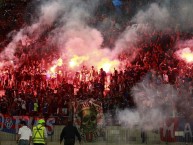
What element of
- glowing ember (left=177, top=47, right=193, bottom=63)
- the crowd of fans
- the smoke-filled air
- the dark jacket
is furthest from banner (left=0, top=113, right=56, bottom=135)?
glowing ember (left=177, top=47, right=193, bottom=63)

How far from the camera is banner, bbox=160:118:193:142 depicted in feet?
63.1

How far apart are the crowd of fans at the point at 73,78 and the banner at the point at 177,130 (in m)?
2.15

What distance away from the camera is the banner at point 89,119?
19750 mm

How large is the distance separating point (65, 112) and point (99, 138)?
2.33m

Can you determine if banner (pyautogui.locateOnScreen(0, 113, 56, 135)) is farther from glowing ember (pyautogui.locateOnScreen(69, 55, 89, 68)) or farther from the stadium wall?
glowing ember (pyautogui.locateOnScreen(69, 55, 89, 68))

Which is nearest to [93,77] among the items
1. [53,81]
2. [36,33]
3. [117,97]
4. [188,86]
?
[53,81]

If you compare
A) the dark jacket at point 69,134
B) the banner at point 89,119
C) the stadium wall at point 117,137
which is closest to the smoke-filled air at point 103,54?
the banner at point 89,119

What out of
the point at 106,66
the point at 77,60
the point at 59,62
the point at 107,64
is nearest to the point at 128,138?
the point at 106,66

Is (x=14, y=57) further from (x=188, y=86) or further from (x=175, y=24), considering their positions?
(x=188, y=86)

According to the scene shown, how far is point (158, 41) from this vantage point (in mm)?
30766

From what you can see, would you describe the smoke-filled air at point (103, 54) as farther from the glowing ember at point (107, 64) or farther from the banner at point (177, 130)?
the banner at point (177, 130)

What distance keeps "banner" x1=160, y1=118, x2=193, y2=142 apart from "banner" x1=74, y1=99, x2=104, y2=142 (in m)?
3.01

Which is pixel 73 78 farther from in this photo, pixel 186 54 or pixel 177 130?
pixel 177 130

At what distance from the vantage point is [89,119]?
66.6 feet
